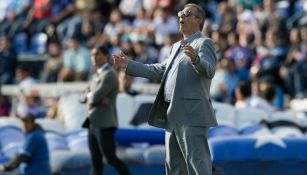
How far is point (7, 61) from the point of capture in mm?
19016

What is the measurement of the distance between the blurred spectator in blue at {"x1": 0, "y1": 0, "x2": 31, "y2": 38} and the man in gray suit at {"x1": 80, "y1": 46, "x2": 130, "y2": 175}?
10871 mm

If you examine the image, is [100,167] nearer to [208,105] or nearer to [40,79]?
[208,105]

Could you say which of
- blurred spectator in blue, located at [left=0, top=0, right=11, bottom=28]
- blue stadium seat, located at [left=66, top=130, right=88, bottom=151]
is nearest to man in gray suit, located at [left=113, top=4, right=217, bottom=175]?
blue stadium seat, located at [left=66, top=130, right=88, bottom=151]

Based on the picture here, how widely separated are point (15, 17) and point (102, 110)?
1151cm

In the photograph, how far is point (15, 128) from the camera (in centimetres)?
1298

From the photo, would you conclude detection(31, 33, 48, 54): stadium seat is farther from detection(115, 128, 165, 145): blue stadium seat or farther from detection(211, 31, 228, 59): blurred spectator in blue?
detection(115, 128, 165, 145): blue stadium seat

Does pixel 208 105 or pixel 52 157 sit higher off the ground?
pixel 208 105

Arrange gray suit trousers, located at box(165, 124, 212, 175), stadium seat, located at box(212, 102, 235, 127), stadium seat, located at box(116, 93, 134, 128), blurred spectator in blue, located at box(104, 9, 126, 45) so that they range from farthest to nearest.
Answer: blurred spectator in blue, located at box(104, 9, 126, 45) < stadium seat, located at box(212, 102, 235, 127) < stadium seat, located at box(116, 93, 134, 128) < gray suit trousers, located at box(165, 124, 212, 175)

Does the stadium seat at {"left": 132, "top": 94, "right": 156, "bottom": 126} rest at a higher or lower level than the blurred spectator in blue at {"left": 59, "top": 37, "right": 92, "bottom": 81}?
lower

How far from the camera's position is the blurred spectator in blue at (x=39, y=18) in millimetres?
21141

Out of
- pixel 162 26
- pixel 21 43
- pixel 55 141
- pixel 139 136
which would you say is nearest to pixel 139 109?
pixel 139 136

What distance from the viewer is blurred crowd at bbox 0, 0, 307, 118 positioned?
1555cm

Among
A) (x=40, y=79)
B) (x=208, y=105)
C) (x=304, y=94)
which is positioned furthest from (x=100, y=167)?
(x=40, y=79)

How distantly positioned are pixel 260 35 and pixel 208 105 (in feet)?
29.9
